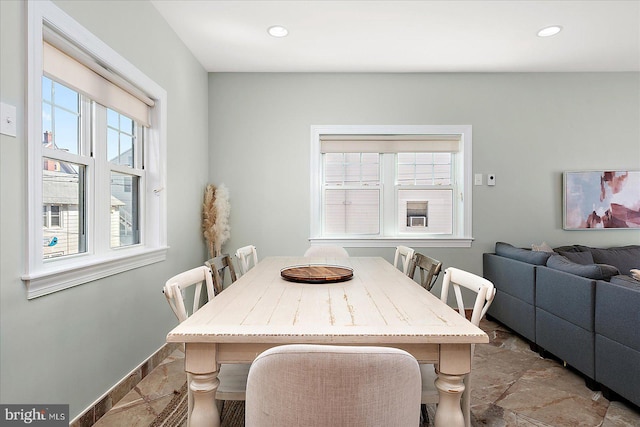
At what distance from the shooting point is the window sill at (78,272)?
5.41ft

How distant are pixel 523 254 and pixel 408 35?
212cm

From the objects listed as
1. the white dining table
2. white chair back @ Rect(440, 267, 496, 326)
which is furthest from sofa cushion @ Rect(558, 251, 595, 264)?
the white dining table

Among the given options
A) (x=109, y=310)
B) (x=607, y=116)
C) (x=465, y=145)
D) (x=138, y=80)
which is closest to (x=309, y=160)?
(x=465, y=145)

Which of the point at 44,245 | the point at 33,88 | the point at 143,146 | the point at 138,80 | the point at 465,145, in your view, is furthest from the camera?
the point at 465,145

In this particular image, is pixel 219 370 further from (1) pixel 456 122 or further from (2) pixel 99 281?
(1) pixel 456 122

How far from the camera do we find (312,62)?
12.9 feet

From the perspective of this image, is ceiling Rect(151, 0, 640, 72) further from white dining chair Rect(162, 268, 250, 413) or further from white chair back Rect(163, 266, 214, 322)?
white dining chair Rect(162, 268, 250, 413)

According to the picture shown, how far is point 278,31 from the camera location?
127 inches

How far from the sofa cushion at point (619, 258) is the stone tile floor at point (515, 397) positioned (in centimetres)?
149

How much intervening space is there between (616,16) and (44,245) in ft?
13.4

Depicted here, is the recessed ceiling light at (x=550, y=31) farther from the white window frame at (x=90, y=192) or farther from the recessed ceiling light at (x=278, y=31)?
the white window frame at (x=90, y=192)

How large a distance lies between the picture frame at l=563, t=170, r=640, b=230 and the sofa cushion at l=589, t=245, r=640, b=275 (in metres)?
0.33

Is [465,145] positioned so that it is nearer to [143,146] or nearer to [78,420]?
[143,146]

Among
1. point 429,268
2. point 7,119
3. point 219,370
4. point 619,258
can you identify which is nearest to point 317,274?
point 429,268
